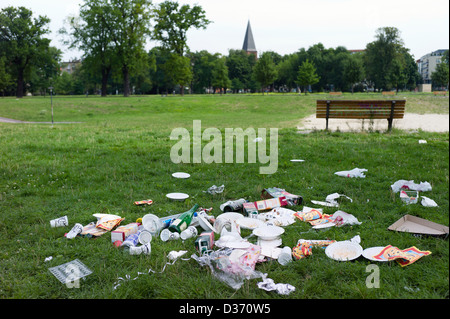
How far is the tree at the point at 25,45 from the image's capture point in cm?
3547

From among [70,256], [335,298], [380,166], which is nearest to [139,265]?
[70,256]

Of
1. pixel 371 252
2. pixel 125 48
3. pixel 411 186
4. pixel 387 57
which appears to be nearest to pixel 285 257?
pixel 371 252

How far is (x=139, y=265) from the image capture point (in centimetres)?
283

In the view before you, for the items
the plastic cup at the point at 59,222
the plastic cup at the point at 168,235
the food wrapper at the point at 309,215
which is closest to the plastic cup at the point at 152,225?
the plastic cup at the point at 168,235

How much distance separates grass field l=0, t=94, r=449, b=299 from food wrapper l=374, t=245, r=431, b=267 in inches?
1.9

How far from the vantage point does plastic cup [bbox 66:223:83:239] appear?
134 inches

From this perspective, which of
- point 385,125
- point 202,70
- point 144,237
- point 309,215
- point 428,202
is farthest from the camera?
point 202,70

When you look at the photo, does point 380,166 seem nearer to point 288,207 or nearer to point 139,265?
point 288,207

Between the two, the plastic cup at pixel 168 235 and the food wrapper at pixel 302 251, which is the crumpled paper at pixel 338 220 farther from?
the plastic cup at pixel 168 235

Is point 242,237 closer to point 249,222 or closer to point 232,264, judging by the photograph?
point 249,222

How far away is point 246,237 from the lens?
3.46 metres

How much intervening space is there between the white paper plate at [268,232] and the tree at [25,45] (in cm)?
3864

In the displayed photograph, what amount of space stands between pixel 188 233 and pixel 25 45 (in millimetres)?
43629

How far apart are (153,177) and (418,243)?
3891 millimetres
